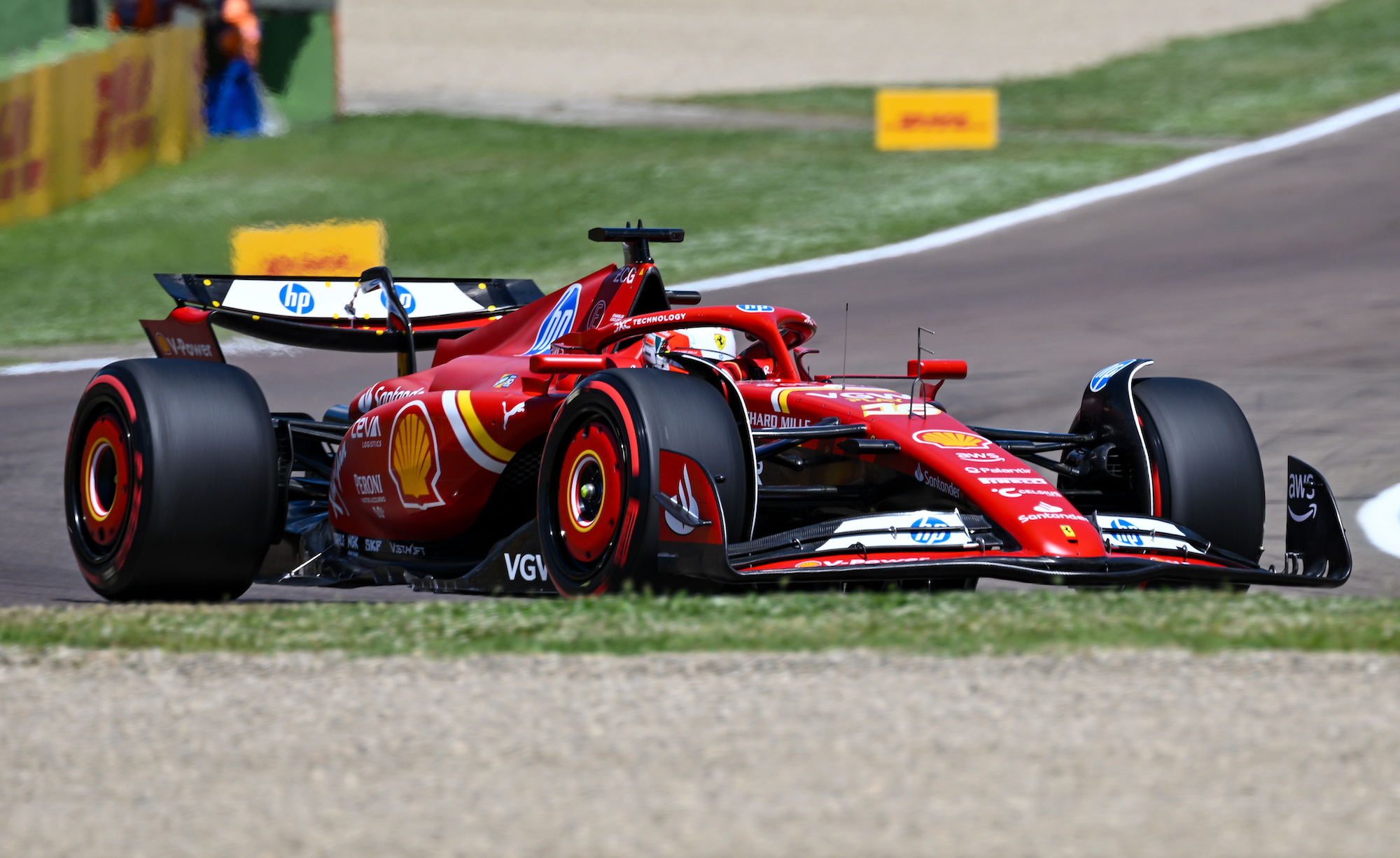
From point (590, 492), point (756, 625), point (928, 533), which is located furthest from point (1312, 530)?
point (590, 492)

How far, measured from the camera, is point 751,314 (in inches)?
275

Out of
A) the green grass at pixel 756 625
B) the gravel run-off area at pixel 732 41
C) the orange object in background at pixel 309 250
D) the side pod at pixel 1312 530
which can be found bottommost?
the green grass at pixel 756 625

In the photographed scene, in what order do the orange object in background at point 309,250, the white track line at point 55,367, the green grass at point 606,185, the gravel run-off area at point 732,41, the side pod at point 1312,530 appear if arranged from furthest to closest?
the gravel run-off area at point 732,41, the green grass at point 606,185, the orange object in background at point 309,250, the white track line at point 55,367, the side pod at point 1312,530

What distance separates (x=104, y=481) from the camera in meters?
7.55

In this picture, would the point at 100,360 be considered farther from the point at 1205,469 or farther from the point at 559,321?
the point at 1205,469

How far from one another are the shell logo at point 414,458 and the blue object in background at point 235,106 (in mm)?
19550

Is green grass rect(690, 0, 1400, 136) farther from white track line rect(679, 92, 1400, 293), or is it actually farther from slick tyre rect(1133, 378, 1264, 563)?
slick tyre rect(1133, 378, 1264, 563)

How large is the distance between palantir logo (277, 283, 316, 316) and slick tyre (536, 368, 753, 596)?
8.45 ft

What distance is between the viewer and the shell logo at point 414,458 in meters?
7.26

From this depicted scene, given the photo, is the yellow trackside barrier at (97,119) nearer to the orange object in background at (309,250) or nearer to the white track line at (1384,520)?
the orange object in background at (309,250)

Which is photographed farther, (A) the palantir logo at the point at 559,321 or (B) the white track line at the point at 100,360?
(B) the white track line at the point at 100,360

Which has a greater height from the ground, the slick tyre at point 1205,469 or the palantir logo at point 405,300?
the palantir logo at point 405,300

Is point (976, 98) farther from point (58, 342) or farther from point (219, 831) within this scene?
point (219, 831)

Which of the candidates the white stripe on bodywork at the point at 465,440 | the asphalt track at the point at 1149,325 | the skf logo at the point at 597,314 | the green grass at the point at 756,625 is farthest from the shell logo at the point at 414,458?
the green grass at the point at 756,625
